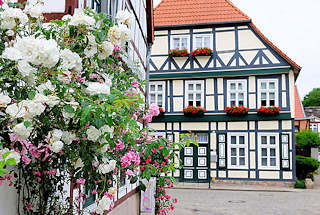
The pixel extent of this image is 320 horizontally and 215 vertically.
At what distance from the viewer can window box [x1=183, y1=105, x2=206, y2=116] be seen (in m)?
14.9

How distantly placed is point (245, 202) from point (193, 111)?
532 cm

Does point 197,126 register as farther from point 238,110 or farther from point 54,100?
point 54,100

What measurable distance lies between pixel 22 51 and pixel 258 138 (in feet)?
46.5

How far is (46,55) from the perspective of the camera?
4.77 ft

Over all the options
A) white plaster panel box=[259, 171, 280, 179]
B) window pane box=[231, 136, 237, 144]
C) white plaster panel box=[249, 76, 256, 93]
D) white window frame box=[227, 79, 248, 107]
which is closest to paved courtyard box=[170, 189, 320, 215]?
white plaster panel box=[259, 171, 280, 179]

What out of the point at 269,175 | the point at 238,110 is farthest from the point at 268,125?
the point at 269,175

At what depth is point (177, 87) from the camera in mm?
15555

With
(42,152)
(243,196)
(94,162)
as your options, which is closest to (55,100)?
(42,152)

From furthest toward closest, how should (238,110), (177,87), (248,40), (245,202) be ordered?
(177,87) → (248,40) → (238,110) → (245,202)

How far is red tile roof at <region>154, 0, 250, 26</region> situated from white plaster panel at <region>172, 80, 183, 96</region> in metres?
2.90

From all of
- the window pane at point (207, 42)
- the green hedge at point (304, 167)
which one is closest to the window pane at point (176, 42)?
the window pane at point (207, 42)

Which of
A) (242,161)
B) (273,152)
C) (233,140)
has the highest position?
(233,140)

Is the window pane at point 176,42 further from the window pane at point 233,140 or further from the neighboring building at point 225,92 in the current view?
the window pane at point 233,140

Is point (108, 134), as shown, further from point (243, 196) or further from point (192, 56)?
point (192, 56)
